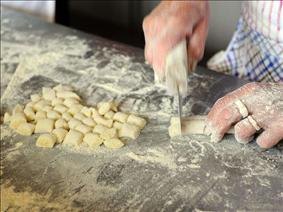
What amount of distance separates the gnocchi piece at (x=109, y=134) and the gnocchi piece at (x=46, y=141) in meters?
0.12

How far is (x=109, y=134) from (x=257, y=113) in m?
0.36

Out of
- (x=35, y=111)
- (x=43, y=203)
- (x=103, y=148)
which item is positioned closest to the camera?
(x=43, y=203)

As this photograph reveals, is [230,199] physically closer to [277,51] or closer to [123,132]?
[123,132]

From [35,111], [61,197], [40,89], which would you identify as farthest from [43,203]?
[40,89]

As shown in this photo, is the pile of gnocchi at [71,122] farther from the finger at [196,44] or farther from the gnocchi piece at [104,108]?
the finger at [196,44]

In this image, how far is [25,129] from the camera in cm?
118

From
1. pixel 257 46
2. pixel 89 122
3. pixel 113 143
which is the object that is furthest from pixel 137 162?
pixel 257 46

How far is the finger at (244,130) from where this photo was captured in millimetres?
1079

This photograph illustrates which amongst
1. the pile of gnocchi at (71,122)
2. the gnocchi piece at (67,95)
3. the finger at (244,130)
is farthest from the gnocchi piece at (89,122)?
the finger at (244,130)

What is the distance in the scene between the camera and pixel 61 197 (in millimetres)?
1004

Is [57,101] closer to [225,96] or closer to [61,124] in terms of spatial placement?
[61,124]

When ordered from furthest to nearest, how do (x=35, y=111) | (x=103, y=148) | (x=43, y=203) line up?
(x=35, y=111) < (x=103, y=148) < (x=43, y=203)

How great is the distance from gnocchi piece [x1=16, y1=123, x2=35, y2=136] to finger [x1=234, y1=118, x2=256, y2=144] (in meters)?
0.50

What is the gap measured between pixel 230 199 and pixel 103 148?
0.33m
